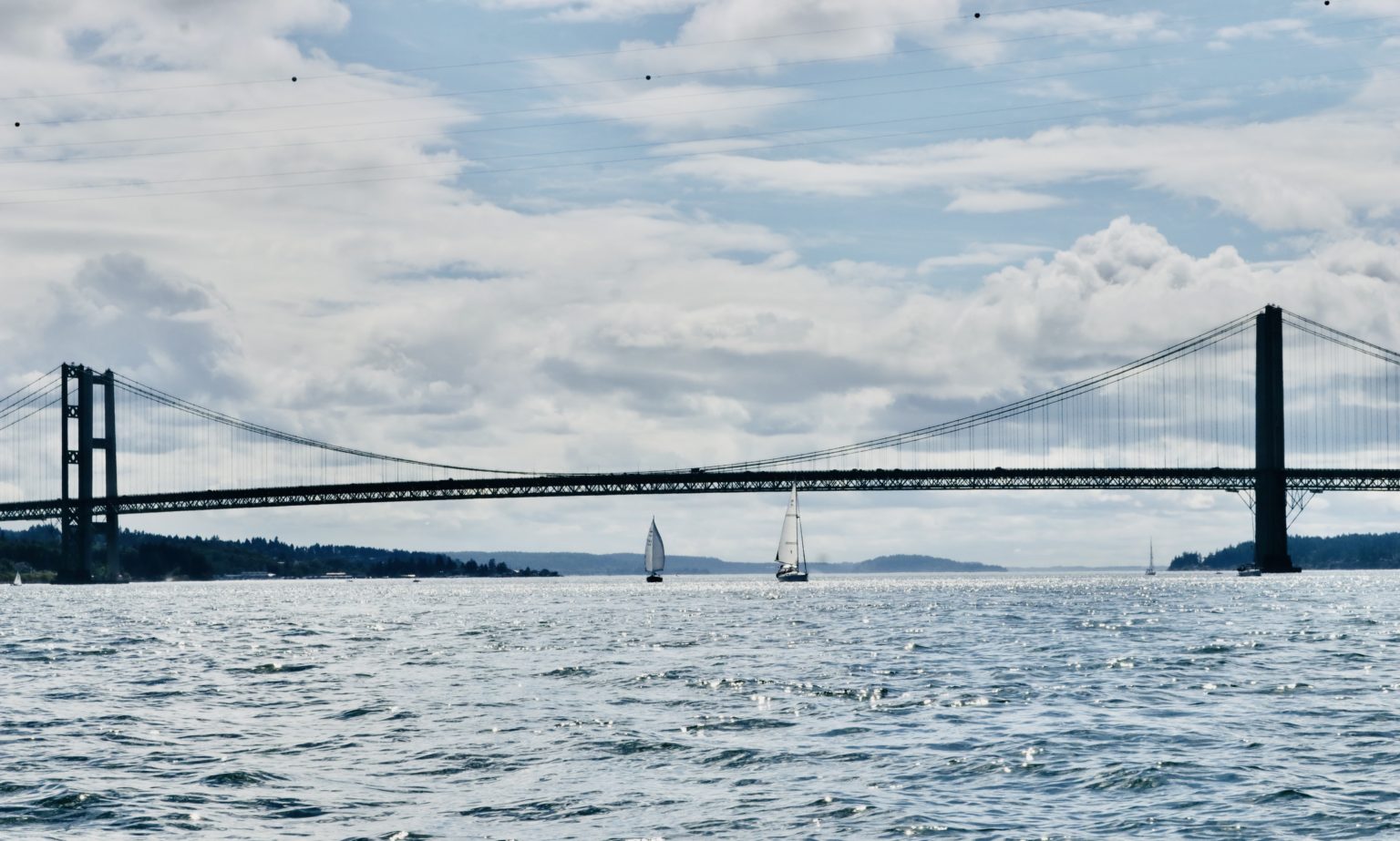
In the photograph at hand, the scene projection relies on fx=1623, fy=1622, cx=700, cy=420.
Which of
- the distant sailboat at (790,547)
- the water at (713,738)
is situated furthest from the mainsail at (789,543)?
the water at (713,738)

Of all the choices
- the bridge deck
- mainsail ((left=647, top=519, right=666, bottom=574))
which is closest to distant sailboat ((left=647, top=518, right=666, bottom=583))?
mainsail ((left=647, top=519, right=666, bottom=574))

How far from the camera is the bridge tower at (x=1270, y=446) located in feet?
371

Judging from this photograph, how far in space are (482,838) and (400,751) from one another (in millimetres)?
6166

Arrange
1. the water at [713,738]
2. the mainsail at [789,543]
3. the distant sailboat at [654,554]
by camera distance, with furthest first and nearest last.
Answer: the distant sailboat at [654,554] → the mainsail at [789,543] → the water at [713,738]

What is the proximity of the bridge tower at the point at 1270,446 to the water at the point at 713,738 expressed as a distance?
71.5m

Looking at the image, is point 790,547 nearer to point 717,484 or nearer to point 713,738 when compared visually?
point 717,484

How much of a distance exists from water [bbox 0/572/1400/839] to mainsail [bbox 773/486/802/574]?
87475mm

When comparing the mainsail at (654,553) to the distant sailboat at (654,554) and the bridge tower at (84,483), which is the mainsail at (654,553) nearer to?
the distant sailboat at (654,554)

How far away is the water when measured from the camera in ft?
55.5

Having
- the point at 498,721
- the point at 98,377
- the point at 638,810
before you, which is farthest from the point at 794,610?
the point at 98,377

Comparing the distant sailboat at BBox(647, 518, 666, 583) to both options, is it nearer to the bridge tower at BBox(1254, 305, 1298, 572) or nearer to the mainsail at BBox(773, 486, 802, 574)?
the mainsail at BBox(773, 486, 802, 574)

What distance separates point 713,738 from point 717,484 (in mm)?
101492

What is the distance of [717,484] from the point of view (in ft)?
407

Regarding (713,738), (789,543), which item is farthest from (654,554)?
(713,738)
